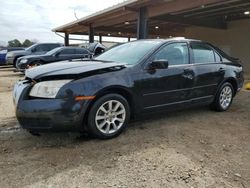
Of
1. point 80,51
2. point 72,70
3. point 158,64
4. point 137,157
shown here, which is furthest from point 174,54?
point 80,51

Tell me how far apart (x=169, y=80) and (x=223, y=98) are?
1.80 metres

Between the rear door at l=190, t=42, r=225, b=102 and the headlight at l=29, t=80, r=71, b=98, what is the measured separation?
2.55 meters

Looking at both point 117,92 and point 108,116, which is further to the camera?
point 117,92

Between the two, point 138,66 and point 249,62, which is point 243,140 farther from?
point 249,62

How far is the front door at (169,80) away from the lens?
4.65 meters

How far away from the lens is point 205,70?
5555 millimetres

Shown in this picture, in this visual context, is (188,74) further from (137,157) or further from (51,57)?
(51,57)

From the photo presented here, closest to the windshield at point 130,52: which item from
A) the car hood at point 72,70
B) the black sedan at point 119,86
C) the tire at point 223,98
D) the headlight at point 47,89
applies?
the black sedan at point 119,86

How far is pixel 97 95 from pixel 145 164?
1198 mm

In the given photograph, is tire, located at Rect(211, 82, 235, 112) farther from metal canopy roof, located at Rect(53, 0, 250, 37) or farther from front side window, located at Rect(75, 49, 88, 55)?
front side window, located at Rect(75, 49, 88, 55)

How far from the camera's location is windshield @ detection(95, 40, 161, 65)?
15.8 ft

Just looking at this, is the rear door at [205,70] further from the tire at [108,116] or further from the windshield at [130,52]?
the tire at [108,116]

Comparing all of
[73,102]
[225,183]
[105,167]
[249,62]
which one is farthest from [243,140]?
[249,62]

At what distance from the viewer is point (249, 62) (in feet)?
57.3
